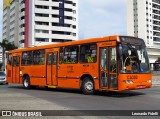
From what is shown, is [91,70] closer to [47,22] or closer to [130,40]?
[130,40]

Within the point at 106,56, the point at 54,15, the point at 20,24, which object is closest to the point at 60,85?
the point at 106,56

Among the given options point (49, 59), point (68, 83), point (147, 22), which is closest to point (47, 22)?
point (147, 22)

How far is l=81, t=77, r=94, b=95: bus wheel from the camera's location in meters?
18.3

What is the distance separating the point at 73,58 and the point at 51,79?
2819mm

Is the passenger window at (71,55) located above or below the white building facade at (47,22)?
below

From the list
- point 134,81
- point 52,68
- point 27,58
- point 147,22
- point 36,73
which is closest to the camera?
point 134,81

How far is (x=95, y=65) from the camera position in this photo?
17.9 meters

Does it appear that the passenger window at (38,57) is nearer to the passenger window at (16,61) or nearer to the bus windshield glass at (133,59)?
the passenger window at (16,61)

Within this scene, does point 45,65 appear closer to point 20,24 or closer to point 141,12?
point 20,24

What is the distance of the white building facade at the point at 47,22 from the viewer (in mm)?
103375

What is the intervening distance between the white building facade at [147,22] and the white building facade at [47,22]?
40412mm

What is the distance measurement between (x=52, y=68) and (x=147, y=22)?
410 ft

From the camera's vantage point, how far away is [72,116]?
34.8 feet

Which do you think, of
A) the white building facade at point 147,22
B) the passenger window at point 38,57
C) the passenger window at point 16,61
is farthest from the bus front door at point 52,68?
the white building facade at point 147,22
